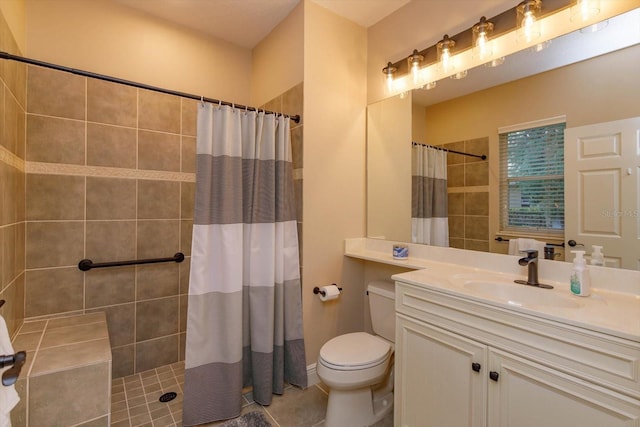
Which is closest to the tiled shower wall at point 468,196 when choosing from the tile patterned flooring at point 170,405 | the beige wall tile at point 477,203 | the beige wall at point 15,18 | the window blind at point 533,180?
the beige wall tile at point 477,203

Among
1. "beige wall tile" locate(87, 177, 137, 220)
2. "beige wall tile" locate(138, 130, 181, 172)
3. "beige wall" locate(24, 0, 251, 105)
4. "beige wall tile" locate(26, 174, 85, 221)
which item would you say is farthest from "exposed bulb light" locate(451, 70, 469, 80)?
"beige wall tile" locate(26, 174, 85, 221)

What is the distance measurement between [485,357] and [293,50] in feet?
7.29

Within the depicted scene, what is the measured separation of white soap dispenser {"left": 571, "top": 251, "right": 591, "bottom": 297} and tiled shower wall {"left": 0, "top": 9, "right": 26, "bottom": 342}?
2563 millimetres

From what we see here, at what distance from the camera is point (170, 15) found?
7.59ft

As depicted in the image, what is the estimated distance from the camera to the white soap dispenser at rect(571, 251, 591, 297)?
1.24m

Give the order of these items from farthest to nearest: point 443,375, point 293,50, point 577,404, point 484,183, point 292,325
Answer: point 293,50 → point 292,325 → point 484,183 → point 443,375 → point 577,404

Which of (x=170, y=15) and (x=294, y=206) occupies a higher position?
(x=170, y=15)

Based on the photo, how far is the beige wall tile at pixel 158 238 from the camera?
7.31 ft

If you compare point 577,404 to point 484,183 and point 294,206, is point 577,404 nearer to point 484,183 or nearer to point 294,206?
point 484,183

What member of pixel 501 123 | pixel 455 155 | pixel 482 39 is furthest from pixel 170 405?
pixel 482 39

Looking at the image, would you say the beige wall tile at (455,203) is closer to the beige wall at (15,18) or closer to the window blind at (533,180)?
the window blind at (533,180)

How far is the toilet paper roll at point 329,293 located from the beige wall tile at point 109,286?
140 centimetres

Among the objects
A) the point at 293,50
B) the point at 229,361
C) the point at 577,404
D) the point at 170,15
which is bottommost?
the point at 229,361

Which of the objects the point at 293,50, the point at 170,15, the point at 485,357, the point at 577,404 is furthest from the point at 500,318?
the point at 170,15
